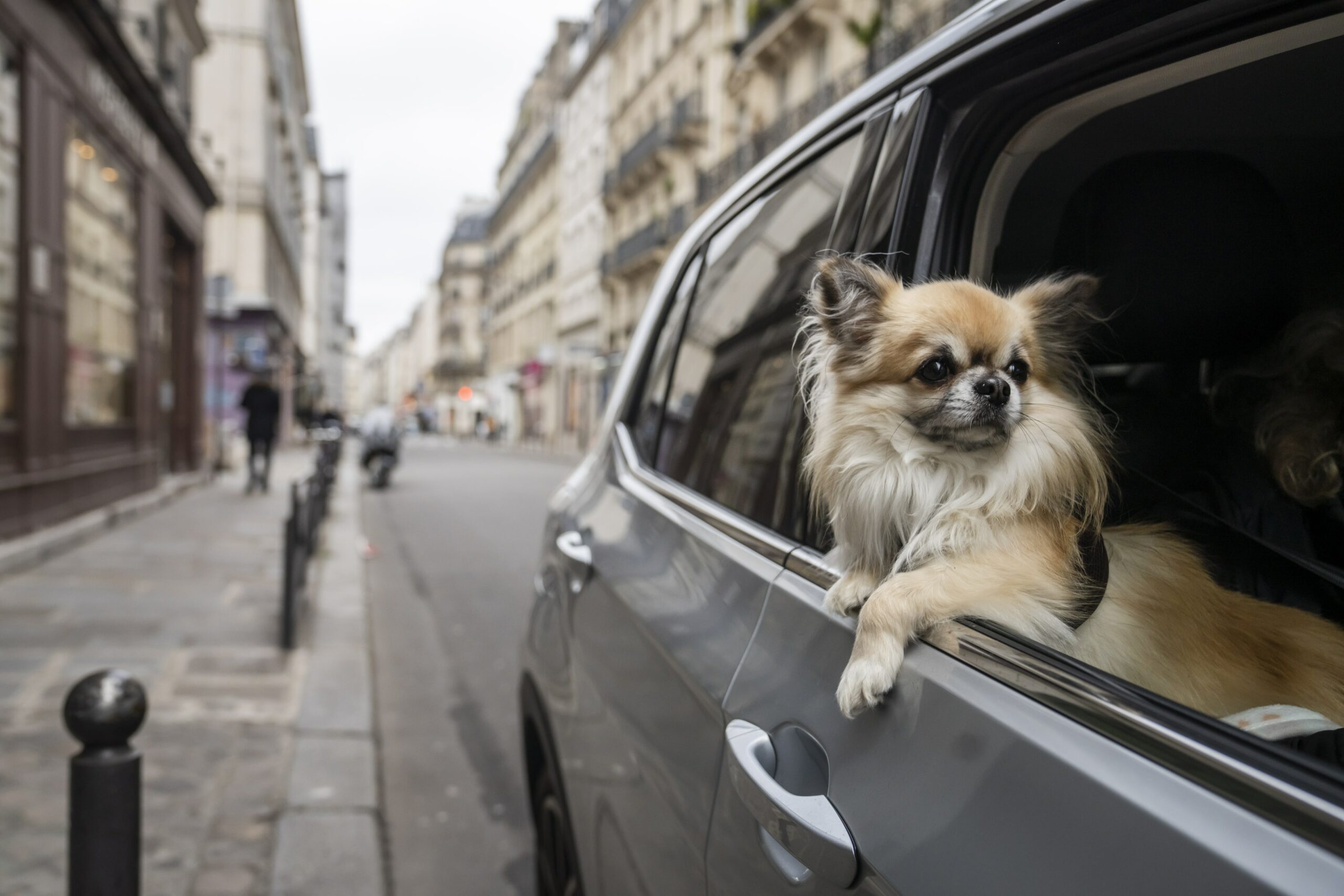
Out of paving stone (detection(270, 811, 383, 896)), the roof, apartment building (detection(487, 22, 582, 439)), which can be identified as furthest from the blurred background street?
the roof

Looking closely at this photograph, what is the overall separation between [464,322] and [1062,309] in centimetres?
9863

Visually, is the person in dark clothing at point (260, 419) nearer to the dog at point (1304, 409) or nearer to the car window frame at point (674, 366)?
the car window frame at point (674, 366)

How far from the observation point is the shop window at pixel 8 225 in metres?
9.05

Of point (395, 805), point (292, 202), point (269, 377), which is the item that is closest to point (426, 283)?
point (292, 202)

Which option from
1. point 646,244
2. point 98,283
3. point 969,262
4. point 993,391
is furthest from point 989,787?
point 646,244

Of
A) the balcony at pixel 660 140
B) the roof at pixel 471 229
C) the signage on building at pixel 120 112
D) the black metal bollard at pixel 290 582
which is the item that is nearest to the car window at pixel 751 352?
the black metal bollard at pixel 290 582

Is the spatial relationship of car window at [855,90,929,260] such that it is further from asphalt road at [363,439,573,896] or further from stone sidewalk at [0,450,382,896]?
stone sidewalk at [0,450,382,896]

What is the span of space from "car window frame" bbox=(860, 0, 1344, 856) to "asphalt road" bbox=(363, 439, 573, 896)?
6.73 feet

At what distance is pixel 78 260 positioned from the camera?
1134 centimetres

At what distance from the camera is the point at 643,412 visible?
3109 millimetres

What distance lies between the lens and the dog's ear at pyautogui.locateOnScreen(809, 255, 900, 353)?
4.98 ft

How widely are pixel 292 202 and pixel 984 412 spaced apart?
53431 millimetres

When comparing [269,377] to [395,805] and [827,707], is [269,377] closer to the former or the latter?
[395,805]

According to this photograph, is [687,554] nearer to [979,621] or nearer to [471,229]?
[979,621]
